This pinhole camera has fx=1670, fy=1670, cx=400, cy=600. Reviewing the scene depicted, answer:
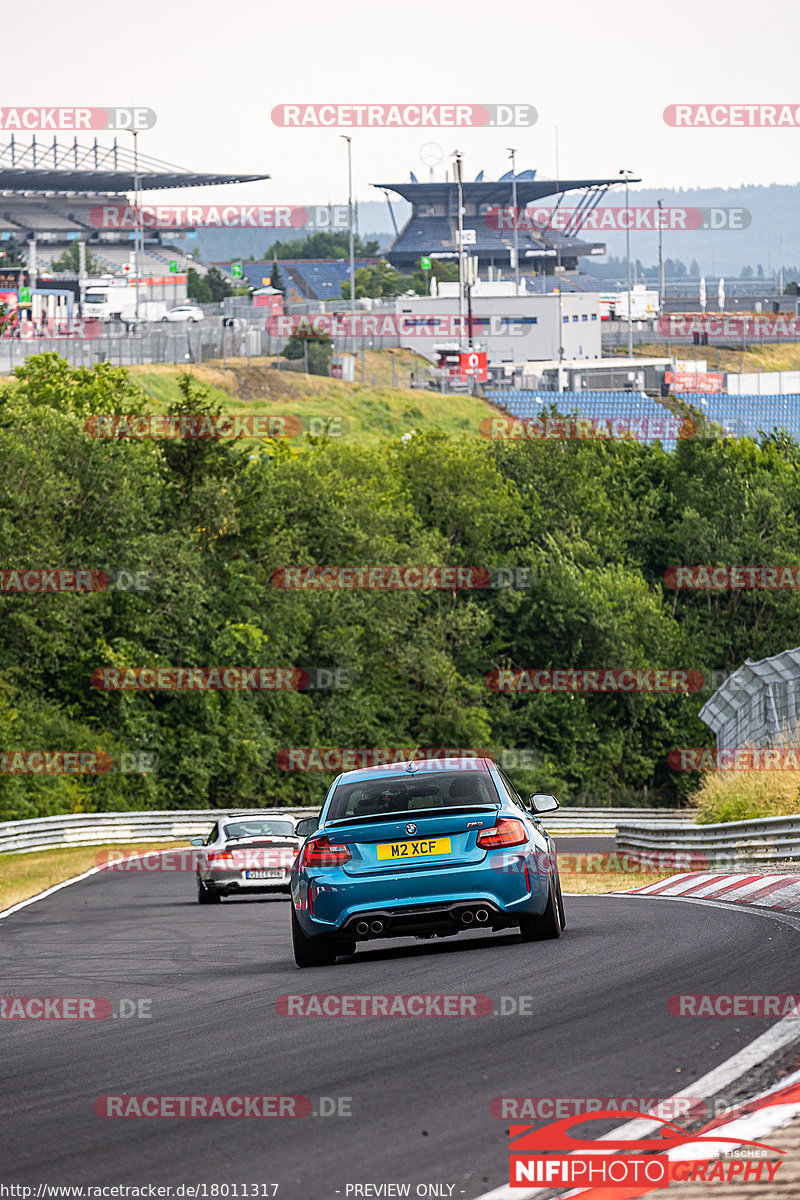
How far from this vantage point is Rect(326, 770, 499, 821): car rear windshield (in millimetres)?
11227

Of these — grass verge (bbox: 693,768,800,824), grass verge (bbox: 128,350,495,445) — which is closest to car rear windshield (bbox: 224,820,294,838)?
grass verge (bbox: 693,768,800,824)

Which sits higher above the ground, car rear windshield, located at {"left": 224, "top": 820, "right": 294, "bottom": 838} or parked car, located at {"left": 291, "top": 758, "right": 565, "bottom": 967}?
parked car, located at {"left": 291, "top": 758, "right": 565, "bottom": 967}

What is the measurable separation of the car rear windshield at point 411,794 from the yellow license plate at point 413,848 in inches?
9.9

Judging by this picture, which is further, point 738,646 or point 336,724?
point 738,646

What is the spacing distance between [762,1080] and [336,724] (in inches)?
1942

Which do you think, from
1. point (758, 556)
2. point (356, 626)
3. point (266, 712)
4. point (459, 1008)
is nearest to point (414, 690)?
point (356, 626)

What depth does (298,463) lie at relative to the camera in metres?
61.2

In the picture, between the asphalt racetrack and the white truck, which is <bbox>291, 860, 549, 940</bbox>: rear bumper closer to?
the asphalt racetrack

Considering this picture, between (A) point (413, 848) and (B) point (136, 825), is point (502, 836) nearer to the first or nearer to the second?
(A) point (413, 848)

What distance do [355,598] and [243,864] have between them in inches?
Result: 1483

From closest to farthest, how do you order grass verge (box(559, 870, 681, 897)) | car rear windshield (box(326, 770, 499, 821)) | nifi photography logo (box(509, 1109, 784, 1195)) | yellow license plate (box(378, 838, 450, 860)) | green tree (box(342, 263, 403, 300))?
nifi photography logo (box(509, 1109, 784, 1195)) < yellow license plate (box(378, 838, 450, 860)) < car rear windshield (box(326, 770, 499, 821)) < grass verge (box(559, 870, 681, 897)) < green tree (box(342, 263, 403, 300))

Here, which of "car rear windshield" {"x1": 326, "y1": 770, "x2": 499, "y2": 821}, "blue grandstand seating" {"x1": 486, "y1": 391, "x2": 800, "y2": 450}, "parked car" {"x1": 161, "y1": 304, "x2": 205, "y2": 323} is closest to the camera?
"car rear windshield" {"x1": 326, "y1": 770, "x2": 499, "y2": 821}

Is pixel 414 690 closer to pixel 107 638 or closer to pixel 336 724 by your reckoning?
pixel 336 724

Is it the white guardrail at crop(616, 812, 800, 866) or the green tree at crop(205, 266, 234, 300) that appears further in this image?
the green tree at crop(205, 266, 234, 300)
